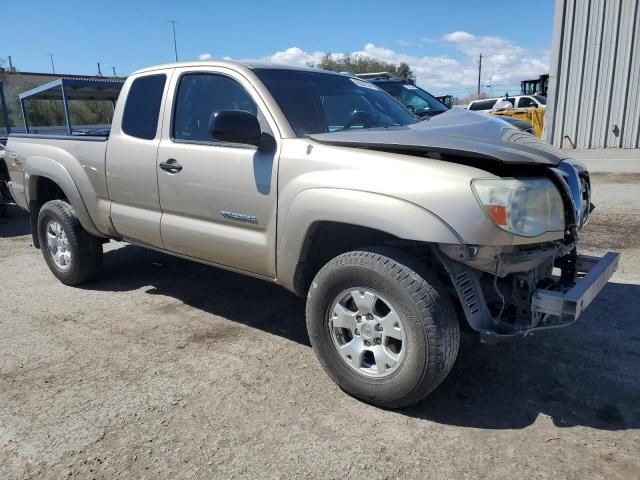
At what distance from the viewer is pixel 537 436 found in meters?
2.67

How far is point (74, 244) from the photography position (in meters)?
4.92

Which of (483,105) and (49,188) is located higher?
(483,105)

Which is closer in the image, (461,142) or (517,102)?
(461,142)

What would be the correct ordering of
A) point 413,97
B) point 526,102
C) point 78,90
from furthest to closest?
point 526,102 < point 78,90 < point 413,97

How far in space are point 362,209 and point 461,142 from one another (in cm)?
65

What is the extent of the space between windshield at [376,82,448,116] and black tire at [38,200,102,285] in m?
5.33

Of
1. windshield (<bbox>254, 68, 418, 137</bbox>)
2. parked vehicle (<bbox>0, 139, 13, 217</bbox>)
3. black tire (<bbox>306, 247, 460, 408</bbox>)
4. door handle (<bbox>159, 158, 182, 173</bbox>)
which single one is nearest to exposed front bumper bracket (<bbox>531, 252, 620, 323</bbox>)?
black tire (<bbox>306, 247, 460, 408</bbox>)

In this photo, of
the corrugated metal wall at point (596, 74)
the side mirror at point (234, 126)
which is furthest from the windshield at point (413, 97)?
the corrugated metal wall at point (596, 74)

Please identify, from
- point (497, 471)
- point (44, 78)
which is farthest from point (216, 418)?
point (44, 78)

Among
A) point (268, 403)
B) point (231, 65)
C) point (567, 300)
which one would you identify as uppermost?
point (231, 65)

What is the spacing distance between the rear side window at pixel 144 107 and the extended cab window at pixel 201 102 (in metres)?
0.24

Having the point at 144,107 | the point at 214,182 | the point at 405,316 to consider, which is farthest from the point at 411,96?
the point at 405,316

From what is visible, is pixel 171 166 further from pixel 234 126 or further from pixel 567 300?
pixel 567 300

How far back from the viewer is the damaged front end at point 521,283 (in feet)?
8.57
